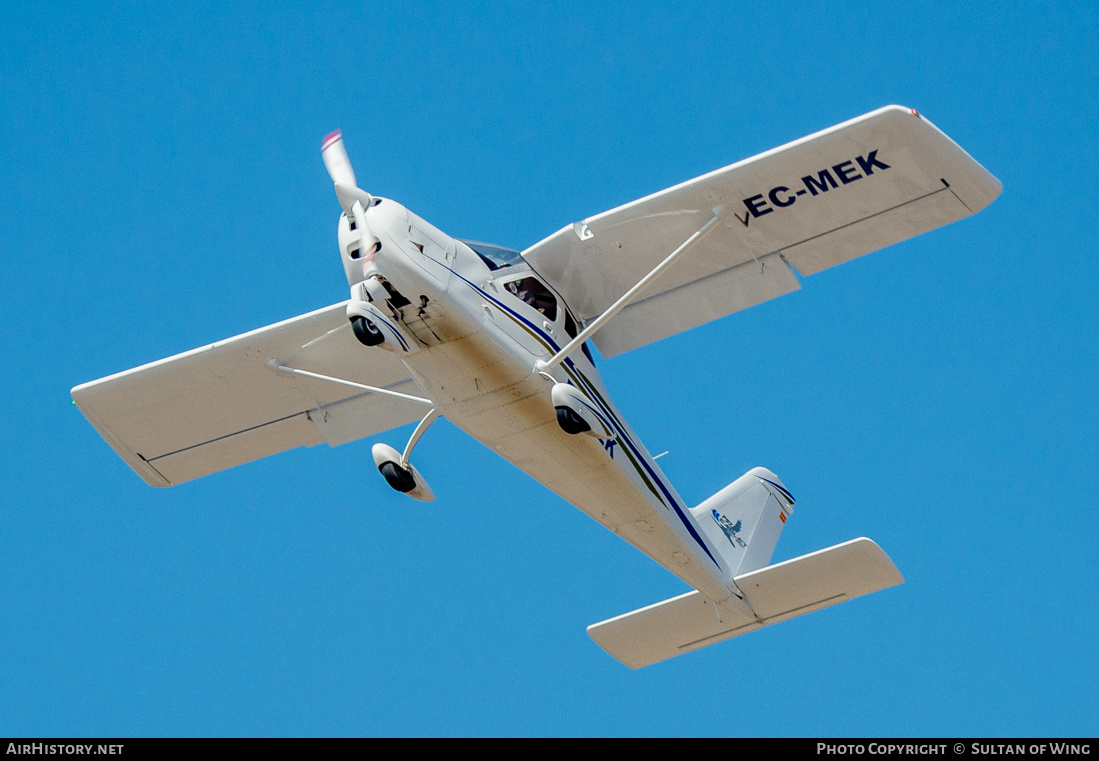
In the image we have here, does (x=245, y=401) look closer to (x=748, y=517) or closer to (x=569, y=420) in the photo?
(x=569, y=420)

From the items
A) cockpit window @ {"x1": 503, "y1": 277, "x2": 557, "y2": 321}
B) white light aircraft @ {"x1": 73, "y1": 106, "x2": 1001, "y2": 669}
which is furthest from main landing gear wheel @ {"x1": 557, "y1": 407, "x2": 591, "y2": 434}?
cockpit window @ {"x1": 503, "y1": 277, "x2": 557, "y2": 321}

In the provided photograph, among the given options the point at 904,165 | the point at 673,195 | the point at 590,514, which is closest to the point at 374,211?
the point at 673,195

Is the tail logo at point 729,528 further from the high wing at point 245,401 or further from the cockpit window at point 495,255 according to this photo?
the cockpit window at point 495,255

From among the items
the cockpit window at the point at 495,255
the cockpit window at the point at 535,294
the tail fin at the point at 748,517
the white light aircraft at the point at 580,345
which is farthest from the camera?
the tail fin at the point at 748,517

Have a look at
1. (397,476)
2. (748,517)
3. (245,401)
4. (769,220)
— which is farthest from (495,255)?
(748,517)

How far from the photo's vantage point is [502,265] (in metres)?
12.6

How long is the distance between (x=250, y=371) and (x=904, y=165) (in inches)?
251

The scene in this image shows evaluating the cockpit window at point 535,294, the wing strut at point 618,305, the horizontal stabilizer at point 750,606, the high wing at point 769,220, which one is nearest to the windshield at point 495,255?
the cockpit window at point 535,294

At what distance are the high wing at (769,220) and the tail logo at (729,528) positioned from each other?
265 cm

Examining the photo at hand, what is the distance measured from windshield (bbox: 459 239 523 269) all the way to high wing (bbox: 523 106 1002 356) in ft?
1.40

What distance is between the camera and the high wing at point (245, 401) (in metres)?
13.9

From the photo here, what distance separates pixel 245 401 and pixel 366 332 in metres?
3.81
